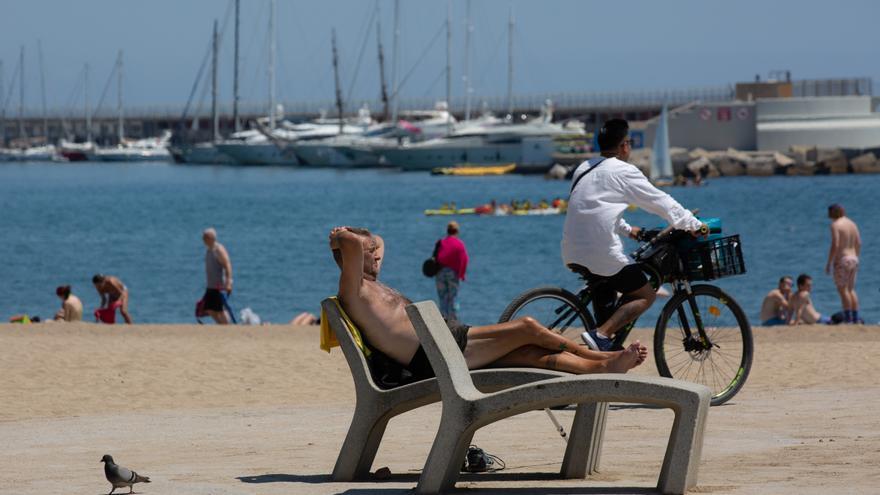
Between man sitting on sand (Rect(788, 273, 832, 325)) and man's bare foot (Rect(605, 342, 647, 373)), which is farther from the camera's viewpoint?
man sitting on sand (Rect(788, 273, 832, 325))

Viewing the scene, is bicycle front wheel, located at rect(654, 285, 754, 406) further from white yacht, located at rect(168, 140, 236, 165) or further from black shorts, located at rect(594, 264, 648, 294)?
white yacht, located at rect(168, 140, 236, 165)

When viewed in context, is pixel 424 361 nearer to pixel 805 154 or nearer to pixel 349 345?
pixel 349 345

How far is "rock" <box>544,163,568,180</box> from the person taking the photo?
347 ft

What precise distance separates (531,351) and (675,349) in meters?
2.74

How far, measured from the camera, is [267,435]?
8641 mm

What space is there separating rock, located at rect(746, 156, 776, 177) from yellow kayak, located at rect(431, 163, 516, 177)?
19.1 metres

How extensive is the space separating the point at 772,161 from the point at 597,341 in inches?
3957

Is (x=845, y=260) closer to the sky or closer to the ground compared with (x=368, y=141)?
closer to the sky

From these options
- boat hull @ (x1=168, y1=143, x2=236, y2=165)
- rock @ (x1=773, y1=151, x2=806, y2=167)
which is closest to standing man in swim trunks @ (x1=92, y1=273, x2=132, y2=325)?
rock @ (x1=773, y1=151, x2=806, y2=167)

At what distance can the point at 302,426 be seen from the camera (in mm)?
9023

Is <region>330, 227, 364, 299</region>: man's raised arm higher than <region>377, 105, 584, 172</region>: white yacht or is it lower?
higher

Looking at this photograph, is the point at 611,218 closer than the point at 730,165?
Yes

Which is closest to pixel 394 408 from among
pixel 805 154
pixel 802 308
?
pixel 802 308

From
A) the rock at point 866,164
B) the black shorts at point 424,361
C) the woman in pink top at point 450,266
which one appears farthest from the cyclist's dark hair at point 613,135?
the rock at point 866,164
